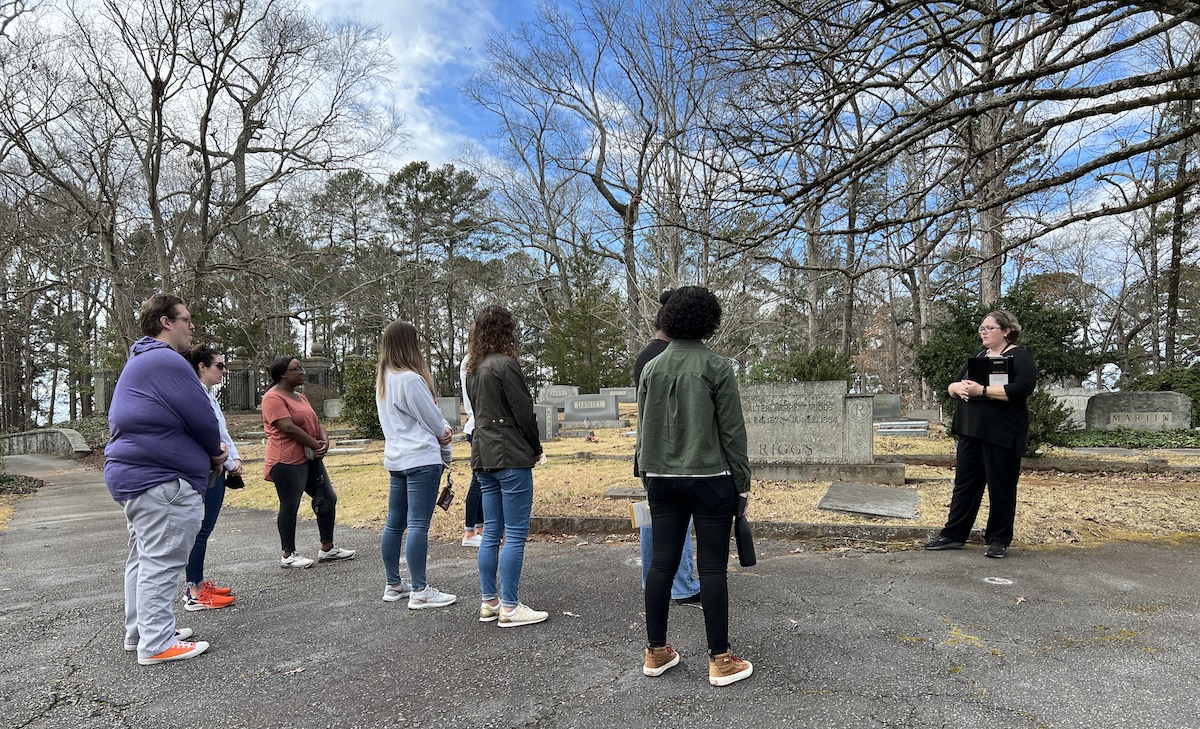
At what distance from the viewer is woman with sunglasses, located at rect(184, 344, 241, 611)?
4203mm

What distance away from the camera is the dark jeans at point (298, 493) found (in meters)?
4.96

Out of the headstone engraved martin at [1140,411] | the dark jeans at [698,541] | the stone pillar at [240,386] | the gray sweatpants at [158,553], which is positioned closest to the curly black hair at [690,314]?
Result: the dark jeans at [698,541]

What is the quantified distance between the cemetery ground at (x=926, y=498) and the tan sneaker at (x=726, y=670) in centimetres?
271

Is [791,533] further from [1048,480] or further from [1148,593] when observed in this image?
[1048,480]

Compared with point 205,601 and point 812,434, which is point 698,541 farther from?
point 812,434

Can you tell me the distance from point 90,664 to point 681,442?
3.17 meters

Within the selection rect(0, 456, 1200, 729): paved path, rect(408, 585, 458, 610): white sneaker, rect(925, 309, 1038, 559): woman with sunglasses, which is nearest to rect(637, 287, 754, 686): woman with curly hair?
rect(0, 456, 1200, 729): paved path

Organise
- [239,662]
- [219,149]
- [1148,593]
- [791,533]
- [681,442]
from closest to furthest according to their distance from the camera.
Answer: [681,442] → [239,662] → [1148,593] → [791,533] → [219,149]

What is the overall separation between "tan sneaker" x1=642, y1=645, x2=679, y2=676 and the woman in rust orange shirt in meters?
3.05

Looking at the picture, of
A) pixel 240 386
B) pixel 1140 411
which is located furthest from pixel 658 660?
pixel 240 386

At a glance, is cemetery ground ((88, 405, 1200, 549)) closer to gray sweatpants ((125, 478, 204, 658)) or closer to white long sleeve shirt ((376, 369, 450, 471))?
white long sleeve shirt ((376, 369, 450, 471))

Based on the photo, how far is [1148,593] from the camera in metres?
3.95

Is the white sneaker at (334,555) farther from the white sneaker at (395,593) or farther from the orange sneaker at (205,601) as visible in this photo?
the white sneaker at (395,593)

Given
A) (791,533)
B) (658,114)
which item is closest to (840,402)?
(791,533)
